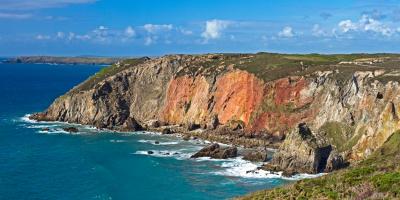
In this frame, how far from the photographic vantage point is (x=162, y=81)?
14250 centimetres

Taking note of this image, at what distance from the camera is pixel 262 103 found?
115 metres

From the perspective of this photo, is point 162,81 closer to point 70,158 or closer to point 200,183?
point 70,158

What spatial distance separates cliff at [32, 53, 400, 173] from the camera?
8706cm

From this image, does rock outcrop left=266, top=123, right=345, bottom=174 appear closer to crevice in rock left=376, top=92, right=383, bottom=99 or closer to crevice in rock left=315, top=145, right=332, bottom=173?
crevice in rock left=315, top=145, right=332, bottom=173

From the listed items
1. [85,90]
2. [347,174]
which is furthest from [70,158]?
[347,174]

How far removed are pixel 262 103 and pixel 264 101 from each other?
0.67 meters

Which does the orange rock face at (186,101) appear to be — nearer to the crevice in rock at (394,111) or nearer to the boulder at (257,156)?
the boulder at (257,156)

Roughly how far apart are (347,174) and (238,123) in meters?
77.2

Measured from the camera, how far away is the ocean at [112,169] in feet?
240

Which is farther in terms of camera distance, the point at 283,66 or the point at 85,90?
the point at 85,90

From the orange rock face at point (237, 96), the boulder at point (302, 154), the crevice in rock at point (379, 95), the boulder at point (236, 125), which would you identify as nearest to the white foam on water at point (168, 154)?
the boulder at point (302, 154)

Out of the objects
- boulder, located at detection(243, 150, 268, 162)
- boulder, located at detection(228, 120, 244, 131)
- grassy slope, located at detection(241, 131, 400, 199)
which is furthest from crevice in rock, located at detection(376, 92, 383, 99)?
grassy slope, located at detection(241, 131, 400, 199)

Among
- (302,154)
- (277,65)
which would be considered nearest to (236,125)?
(277,65)

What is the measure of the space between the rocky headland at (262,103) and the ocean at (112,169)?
7.06 meters
